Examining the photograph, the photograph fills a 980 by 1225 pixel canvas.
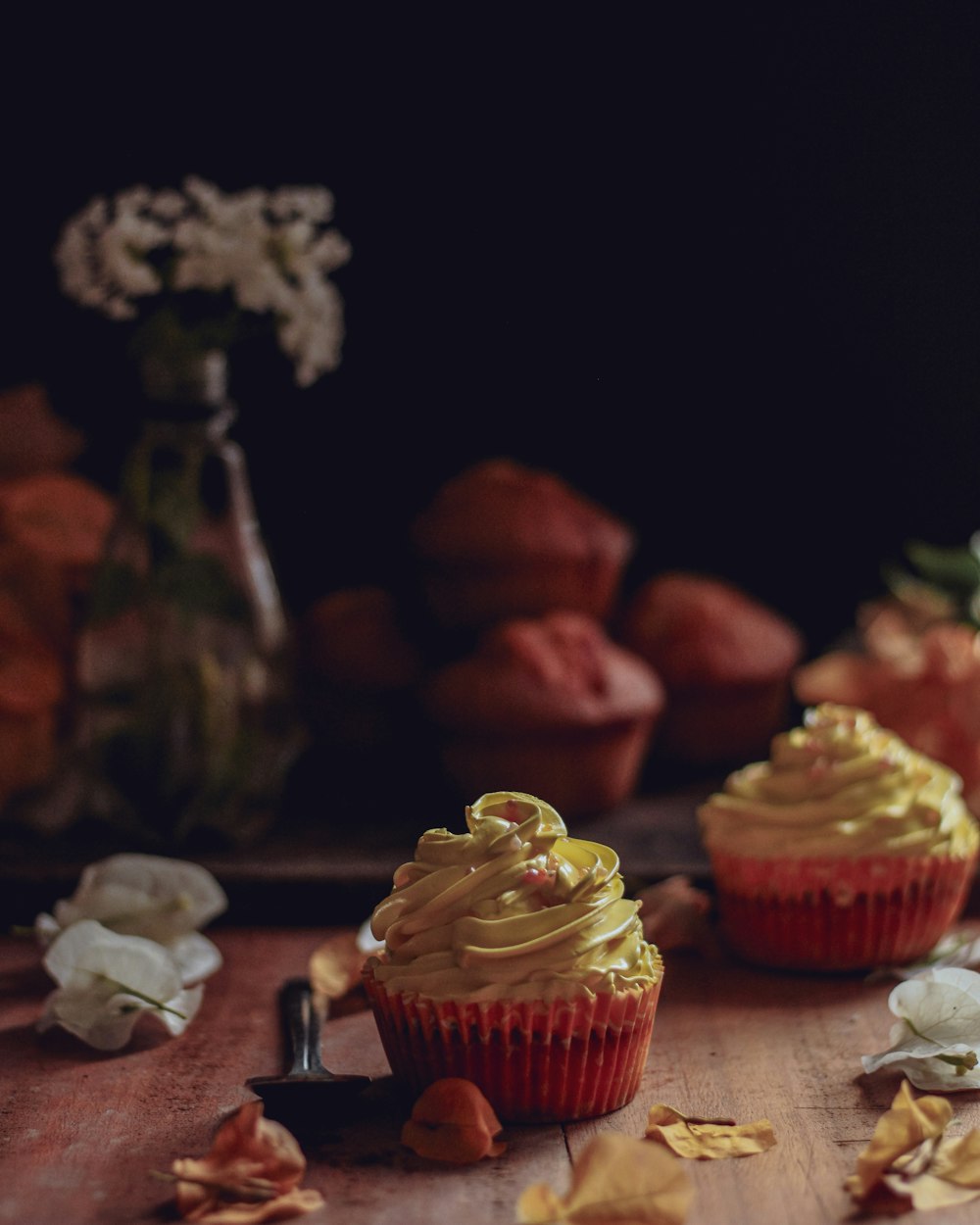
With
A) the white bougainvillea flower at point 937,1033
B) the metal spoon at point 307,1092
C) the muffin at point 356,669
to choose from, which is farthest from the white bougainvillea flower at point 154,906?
the white bougainvillea flower at point 937,1033

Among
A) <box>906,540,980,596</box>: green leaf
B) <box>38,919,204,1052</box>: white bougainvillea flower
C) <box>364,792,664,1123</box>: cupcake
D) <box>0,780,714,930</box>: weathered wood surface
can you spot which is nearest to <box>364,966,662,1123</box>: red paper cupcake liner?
<box>364,792,664,1123</box>: cupcake

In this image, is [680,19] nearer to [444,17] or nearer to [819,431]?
[444,17]

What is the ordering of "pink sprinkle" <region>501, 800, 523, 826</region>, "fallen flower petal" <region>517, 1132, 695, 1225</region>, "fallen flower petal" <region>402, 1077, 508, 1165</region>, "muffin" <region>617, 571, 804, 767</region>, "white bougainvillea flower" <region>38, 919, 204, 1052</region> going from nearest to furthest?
"fallen flower petal" <region>517, 1132, 695, 1225</region> < "fallen flower petal" <region>402, 1077, 508, 1165</region> < "pink sprinkle" <region>501, 800, 523, 826</region> < "white bougainvillea flower" <region>38, 919, 204, 1052</region> < "muffin" <region>617, 571, 804, 767</region>

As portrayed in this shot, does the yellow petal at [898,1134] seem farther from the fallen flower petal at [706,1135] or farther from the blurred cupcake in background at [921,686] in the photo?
the blurred cupcake in background at [921,686]

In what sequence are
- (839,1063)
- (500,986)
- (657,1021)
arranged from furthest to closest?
(657,1021) < (839,1063) < (500,986)

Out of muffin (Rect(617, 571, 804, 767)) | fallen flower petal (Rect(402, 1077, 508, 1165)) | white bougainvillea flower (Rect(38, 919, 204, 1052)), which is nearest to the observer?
fallen flower petal (Rect(402, 1077, 508, 1165))

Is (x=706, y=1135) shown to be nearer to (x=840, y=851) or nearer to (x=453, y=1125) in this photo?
(x=453, y=1125)

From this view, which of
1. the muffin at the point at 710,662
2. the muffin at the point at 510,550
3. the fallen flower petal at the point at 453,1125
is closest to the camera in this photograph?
the fallen flower petal at the point at 453,1125

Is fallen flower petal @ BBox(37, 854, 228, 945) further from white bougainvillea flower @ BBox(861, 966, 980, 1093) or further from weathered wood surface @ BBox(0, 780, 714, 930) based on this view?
white bougainvillea flower @ BBox(861, 966, 980, 1093)

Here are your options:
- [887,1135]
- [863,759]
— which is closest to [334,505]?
[863,759]
